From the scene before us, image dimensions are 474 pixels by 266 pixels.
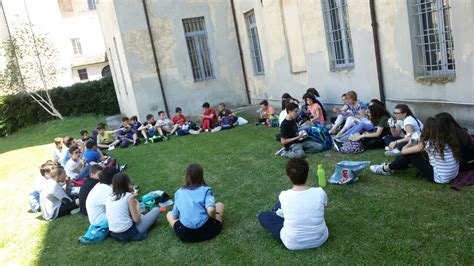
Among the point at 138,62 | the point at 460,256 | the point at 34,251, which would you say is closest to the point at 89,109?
the point at 138,62

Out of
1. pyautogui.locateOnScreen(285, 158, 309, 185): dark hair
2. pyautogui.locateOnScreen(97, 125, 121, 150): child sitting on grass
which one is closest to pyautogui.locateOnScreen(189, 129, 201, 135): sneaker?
pyautogui.locateOnScreen(97, 125, 121, 150): child sitting on grass

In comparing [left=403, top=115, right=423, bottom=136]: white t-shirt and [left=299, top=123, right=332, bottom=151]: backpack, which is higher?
[left=403, top=115, right=423, bottom=136]: white t-shirt

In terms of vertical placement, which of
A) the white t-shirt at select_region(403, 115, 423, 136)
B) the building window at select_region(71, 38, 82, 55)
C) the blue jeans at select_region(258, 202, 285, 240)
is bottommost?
the blue jeans at select_region(258, 202, 285, 240)

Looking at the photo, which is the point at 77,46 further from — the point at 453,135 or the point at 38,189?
the point at 453,135

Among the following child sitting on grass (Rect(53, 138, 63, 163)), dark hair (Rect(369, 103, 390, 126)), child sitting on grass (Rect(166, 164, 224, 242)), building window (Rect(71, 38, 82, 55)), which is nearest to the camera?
child sitting on grass (Rect(166, 164, 224, 242))

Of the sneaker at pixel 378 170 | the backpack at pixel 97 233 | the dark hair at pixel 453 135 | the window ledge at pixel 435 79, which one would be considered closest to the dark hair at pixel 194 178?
the backpack at pixel 97 233

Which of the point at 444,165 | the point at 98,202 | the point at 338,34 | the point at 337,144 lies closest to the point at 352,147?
the point at 337,144

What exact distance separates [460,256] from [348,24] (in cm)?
744

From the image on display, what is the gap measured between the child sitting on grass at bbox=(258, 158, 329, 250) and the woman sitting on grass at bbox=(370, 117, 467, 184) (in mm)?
1902

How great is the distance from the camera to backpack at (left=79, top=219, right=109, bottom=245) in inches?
217

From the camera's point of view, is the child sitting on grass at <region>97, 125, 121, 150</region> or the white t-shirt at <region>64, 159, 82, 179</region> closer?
the white t-shirt at <region>64, 159, 82, 179</region>

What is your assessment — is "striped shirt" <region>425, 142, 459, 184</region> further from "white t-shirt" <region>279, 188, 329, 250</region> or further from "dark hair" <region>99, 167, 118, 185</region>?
"dark hair" <region>99, 167, 118, 185</region>

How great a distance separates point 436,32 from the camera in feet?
25.6

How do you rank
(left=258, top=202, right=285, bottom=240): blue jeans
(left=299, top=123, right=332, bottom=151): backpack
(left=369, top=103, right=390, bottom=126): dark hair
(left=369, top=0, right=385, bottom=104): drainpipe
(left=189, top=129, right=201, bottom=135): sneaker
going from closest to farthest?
(left=258, top=202, right=285, bottom=240): blue jeans → (left=369, top=103, right=390, bottom=126): dark hair → (left=299, top=123, right=332, bottom=151): backpack → (left=369, top=0, right=385, bottom=104): drainpipe → (left=189, top=129, right=201, bottom=135): sneaker
